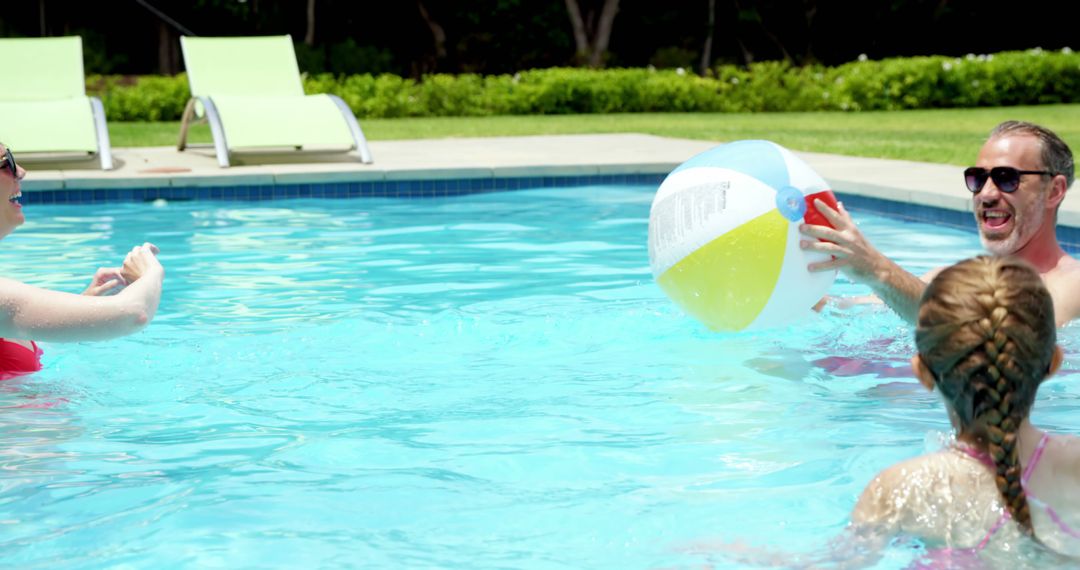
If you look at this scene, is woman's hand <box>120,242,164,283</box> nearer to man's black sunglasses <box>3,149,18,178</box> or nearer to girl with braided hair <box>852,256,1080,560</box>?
man's black sunglasses <box>3,149,18,178</box>

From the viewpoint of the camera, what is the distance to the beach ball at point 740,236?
472cm

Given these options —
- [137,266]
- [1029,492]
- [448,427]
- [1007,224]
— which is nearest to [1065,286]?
[1007,224]

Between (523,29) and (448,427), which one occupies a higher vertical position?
(523,29)

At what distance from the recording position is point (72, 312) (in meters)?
4.20

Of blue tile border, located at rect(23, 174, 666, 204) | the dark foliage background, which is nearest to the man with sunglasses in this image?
blue tile border, located at rect(23, 174, 666, 204)

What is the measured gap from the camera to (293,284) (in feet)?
25.9

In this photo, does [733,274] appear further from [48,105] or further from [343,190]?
[48,105]

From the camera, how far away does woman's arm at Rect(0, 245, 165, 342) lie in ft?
13.8

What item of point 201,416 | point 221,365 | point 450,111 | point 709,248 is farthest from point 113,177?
point 450,111

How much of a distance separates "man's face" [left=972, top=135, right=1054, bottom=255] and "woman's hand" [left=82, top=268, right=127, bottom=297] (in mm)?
2954

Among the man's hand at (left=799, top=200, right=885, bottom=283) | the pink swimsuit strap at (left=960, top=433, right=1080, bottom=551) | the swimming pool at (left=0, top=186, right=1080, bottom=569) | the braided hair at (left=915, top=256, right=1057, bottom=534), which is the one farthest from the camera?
the man's hand at (left=799, top=200, right=885, bottom=283)

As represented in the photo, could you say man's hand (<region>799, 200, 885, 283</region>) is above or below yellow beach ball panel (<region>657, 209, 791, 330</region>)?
above

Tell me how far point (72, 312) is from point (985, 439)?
2786 mm

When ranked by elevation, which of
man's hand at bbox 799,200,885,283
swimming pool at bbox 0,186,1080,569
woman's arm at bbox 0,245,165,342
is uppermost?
man's hand at bbox 799,200,885,283
